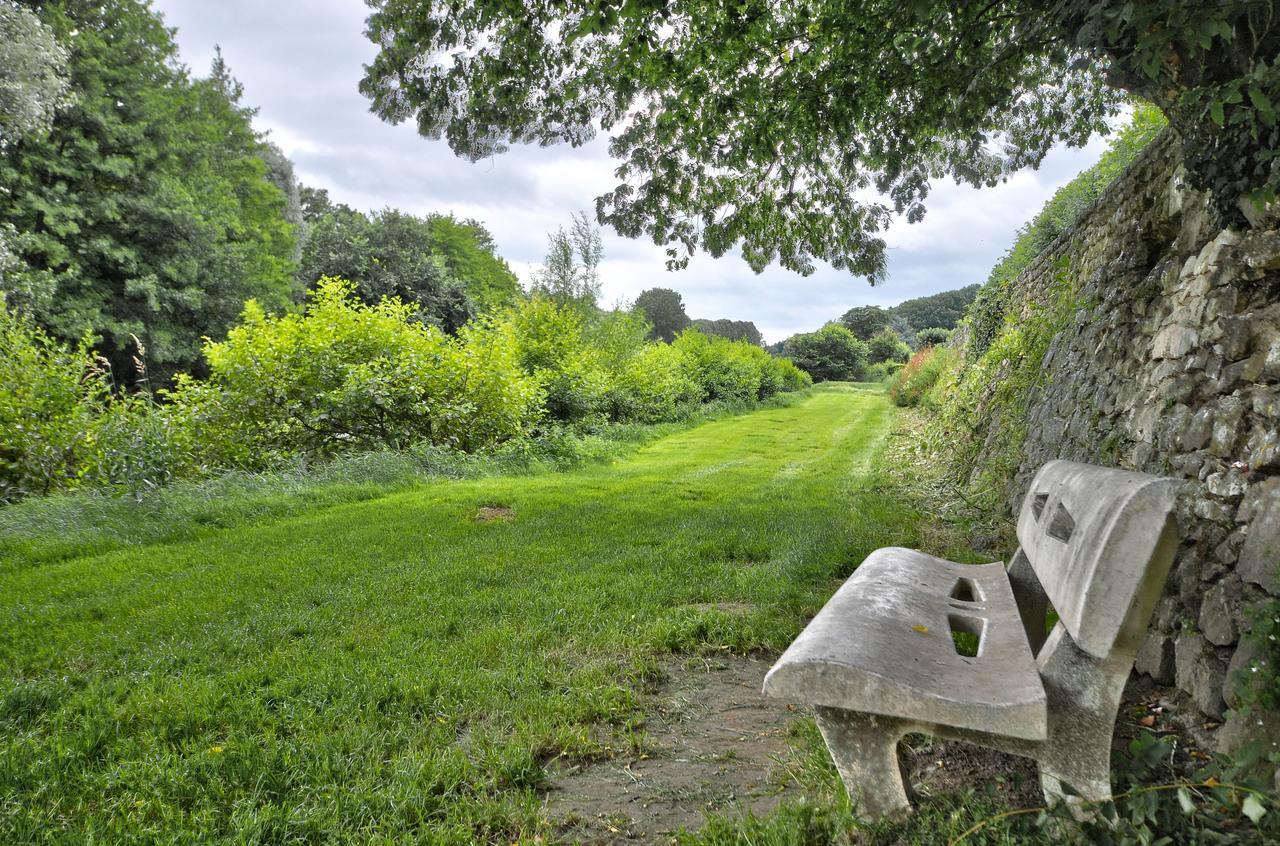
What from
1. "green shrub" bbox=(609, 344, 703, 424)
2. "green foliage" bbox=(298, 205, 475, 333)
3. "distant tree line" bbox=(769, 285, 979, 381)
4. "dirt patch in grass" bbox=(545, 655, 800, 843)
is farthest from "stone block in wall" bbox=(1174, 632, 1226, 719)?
"distant tree line" bbox=(769, 285, 979, 381)

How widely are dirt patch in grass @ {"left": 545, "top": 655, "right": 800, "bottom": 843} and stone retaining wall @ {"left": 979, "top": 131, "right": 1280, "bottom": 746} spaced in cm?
148

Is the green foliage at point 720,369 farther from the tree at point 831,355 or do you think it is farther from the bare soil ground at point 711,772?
the bare soil ground at point 711,772

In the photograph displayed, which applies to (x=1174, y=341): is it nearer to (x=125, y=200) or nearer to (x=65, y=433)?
(x=65, y=433)

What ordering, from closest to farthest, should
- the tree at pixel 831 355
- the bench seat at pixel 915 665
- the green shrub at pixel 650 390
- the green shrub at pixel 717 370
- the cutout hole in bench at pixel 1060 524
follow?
1. the bench seat at pixel 915 665
2. the cutout hole in bench at pixel 1060 524
3. the green shrub at pixel 650 390
4. the green shrub at pixel 717 370
5. the tree at pixel 831 355

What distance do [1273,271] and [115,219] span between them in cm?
2627

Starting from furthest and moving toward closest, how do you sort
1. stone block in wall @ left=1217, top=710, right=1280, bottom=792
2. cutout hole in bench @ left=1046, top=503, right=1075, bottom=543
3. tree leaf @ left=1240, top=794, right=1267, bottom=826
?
1. cutout hole in bench @ left=1046, top=503, right=1075, bottom=543
2. stone block in wall @ left=1217, top=710, right=1280, bottom=792
3. tree leaf @ left=1240, top=794, right=1267, bottom=826

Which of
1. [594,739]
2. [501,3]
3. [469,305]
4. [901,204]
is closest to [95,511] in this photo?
[501,3]

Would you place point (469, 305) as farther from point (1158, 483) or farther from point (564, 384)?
point (1158, 483)

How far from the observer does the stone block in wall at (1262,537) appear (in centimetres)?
208

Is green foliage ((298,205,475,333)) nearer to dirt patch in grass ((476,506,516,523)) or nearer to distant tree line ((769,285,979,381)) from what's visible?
dirt patch in grass ((476,506,516,523))

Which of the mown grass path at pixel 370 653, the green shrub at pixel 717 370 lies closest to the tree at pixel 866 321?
the green shrub at pixel 717 370

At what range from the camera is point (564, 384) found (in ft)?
48.5

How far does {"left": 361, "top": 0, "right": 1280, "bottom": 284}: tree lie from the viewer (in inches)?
170

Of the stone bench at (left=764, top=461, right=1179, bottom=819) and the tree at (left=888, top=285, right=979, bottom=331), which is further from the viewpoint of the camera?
the tree at (left=888, top=285, right=979, bottom=331)
